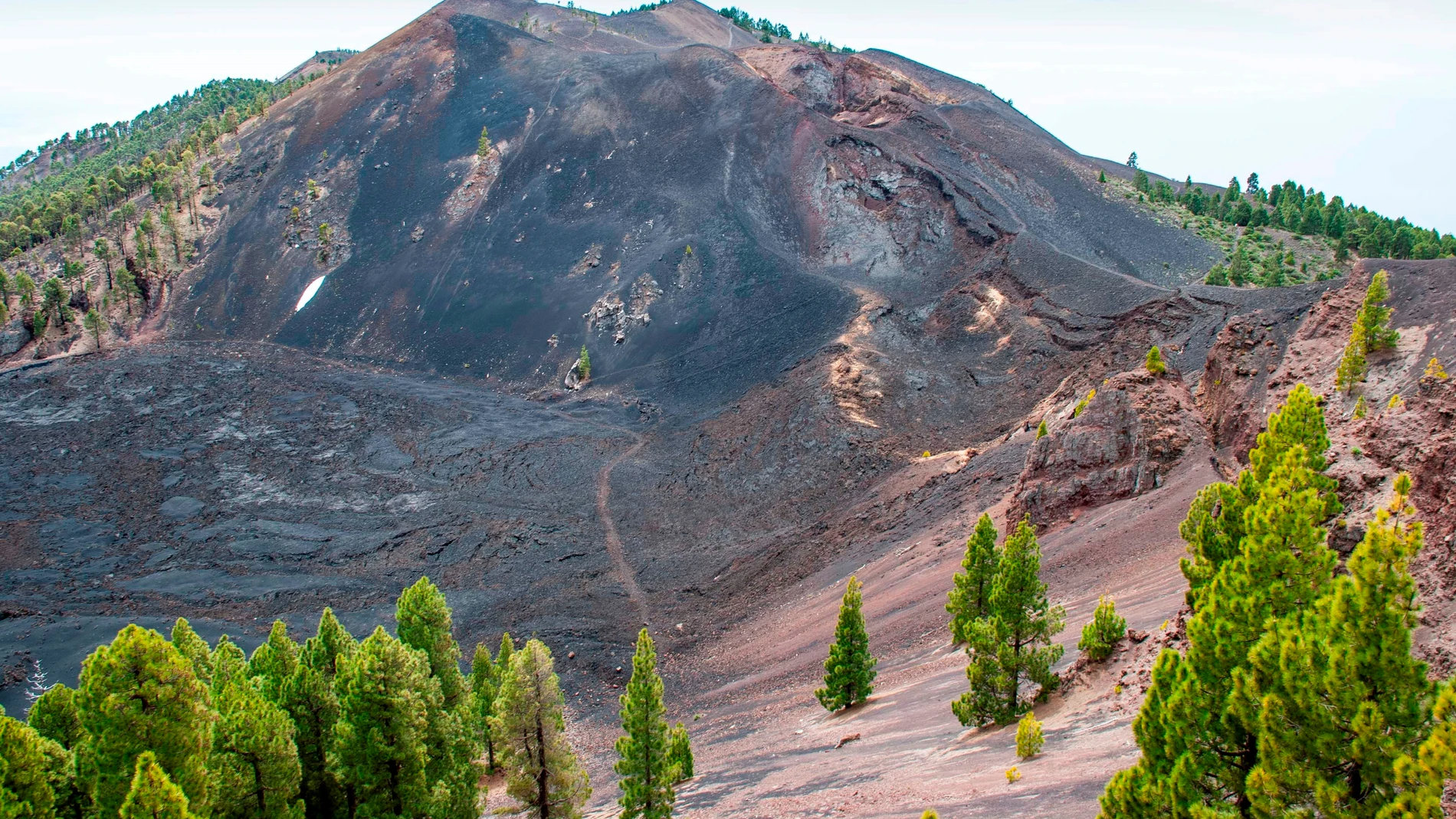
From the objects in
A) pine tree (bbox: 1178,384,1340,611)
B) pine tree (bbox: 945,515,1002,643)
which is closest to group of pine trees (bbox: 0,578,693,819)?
pine tree (bbox: 945,515,1002,643)

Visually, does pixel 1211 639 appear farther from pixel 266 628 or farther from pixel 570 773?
pixel 266 628

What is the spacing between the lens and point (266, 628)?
35.8 metres

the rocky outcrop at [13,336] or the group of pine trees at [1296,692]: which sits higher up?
the rocky outcrop at [13,336]

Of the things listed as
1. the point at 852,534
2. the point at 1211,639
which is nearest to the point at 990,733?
the point at 1211,639

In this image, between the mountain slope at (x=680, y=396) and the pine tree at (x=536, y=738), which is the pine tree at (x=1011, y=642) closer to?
the mountain slope at (x=680, y=396)

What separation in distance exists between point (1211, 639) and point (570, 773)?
46.6 ft

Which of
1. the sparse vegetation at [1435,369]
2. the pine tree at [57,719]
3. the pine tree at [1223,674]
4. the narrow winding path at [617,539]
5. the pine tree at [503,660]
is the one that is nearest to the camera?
the pine tree at [1223,674]

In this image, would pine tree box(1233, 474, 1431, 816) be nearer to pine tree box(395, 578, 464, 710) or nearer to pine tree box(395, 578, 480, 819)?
pine tree box(395, 578, 480, 819)

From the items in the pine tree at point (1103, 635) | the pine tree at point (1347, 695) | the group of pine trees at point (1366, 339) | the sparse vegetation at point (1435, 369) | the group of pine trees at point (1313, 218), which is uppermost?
the group of pine trees at point (1313, 218)

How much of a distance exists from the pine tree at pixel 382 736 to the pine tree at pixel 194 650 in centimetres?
514

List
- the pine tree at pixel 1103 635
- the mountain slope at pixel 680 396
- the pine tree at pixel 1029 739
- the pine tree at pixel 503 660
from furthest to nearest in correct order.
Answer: the mountain slope at pixel 680 396 → the pine tree at pixel 503 660 → the pine tree at pixel 1103 635 → the pine tree at pixel 1029 739

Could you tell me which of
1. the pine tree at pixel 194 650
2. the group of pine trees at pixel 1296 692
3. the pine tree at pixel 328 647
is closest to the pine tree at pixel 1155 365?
the group of pine trees at pixel 1296 692

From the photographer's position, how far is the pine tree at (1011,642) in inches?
814

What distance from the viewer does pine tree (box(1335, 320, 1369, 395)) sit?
2553 centimetres
